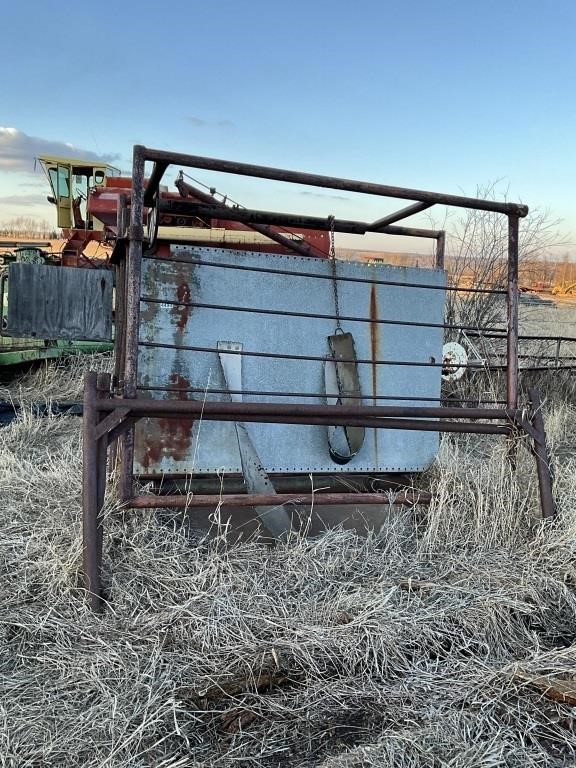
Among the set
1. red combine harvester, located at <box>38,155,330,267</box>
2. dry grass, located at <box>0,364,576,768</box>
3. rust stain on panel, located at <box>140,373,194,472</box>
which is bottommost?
dry grass, located at <box>0,364,576,768</box>

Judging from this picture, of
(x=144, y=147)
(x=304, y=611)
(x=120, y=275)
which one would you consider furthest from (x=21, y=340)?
(x=304, y=611)

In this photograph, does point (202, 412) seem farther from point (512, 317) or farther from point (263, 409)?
point (512, 317)

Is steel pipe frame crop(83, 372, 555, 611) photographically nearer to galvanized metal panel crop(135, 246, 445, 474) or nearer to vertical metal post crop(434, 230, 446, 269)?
galvanized metal panel crop(135, 246, 445, 474)

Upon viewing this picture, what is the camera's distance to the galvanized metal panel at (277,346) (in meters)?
3.84

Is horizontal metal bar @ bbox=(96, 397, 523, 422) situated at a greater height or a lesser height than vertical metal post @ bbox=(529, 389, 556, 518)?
greater

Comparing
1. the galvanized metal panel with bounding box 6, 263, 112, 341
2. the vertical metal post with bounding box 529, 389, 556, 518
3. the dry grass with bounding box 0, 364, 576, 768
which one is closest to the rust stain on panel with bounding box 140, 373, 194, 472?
the dry grass with bounding box 0, 364, 576, 768

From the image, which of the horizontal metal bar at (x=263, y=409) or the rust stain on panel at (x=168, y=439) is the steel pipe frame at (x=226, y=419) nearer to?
the horizontal metal bar at (x=263, y=409)

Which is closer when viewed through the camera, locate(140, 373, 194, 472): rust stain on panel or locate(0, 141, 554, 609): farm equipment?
locate(0, 141, 554, 609): farm equipment

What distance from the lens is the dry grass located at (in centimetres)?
203

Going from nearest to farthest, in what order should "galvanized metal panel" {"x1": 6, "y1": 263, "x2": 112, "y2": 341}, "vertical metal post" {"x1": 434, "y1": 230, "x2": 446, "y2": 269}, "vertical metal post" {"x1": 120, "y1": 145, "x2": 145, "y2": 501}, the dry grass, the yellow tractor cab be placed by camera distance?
the dry grass < "vertical metal post" {"x1": 120, "y1": 145, "x2": 145, "y2": 501} < "vertical metal post" {"x1": 434, "y1": 230, "x2": 446, "y2": 269} < "galvanized metal panel" {"x1": 6, "y1": 263, "x2": 112, "y2": 341} < the yellow tractor cab

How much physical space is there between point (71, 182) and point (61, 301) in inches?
404

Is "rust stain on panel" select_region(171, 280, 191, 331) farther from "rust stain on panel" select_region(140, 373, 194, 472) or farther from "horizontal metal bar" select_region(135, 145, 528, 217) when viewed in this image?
"horizontal metal bar" select_region(135, 145, 528, 217)

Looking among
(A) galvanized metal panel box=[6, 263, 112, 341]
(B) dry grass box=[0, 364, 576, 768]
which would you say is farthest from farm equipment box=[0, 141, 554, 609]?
(A) galvanized metal panel box=[6, 263, 112, 341]

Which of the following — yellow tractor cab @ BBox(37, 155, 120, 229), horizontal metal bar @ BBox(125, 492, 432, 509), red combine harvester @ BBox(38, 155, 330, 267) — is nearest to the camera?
horizontal metal bar @ BBox(125, 492, 432, 509)
